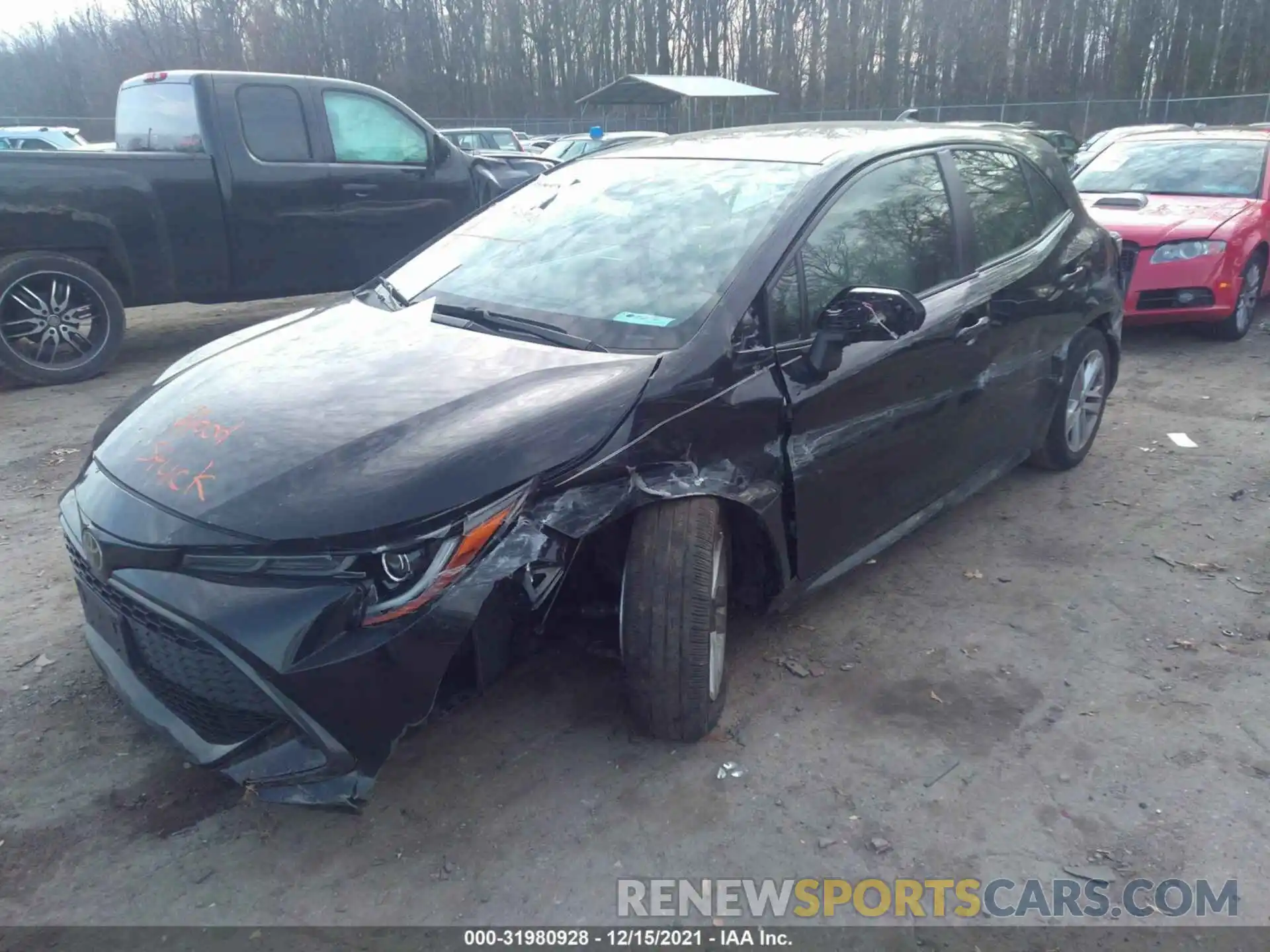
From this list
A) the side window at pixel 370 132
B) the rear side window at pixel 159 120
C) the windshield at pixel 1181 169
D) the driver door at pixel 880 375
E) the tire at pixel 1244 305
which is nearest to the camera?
the driver door at pixel 880 375

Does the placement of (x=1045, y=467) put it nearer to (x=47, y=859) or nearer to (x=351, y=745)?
(x=351, y=745)

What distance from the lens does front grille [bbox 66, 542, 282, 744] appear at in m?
2.35

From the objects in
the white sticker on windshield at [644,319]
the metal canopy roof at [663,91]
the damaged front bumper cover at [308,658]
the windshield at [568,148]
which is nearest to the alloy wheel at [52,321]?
the damaged front bumper cover at [308,658]

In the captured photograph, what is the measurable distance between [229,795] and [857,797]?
1793mm

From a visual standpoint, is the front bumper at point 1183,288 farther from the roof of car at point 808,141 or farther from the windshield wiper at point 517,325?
the windshield wiper at point 517,325

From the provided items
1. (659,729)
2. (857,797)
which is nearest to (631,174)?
(659,729)

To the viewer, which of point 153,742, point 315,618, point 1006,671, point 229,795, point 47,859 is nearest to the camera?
point 315,618

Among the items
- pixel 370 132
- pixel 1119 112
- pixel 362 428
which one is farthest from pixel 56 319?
pixel 1119 112

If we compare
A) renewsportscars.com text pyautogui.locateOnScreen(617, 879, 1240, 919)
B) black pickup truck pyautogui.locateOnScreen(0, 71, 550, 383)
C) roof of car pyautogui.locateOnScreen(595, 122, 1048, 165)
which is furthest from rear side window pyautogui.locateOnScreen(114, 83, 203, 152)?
renewsportscars.com text pyautogui.locateOnScreen(617, 879, 1240, 919)

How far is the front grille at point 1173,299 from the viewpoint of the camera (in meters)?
7.42

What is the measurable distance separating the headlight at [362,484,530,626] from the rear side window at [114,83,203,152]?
20.0 feet

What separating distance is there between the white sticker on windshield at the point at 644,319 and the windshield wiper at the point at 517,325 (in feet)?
0.45

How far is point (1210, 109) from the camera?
89.9 ft

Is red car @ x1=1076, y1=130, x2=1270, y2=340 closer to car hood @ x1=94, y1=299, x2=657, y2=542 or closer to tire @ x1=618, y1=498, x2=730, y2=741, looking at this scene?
tire @ x1=618, y1=498, x2=730, y2=741
